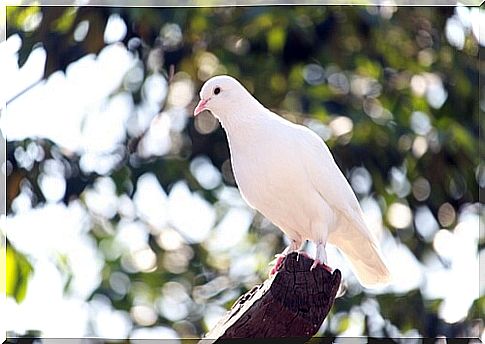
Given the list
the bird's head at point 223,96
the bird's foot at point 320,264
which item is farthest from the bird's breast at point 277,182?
the bird's foot at point 320,264

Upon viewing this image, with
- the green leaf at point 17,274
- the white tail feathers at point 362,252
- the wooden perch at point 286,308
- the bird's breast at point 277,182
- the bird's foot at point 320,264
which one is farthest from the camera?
the green leaf at point 17,274

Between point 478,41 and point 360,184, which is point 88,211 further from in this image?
point 478,41

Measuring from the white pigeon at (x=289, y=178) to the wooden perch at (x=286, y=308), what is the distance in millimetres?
250

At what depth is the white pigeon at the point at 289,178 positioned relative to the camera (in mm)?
2273

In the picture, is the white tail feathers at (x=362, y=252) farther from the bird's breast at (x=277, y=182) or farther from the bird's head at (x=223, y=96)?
the bird's head at (x=223, y=96)

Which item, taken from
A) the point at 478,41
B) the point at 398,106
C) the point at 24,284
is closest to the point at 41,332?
the point at 24,284

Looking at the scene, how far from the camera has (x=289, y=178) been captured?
7.45ft

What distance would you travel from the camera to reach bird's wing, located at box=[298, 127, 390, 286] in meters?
2.32

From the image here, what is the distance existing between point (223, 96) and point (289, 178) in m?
0.25

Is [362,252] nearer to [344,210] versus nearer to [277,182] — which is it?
[344,210]

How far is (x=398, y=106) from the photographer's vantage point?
11.5 ft

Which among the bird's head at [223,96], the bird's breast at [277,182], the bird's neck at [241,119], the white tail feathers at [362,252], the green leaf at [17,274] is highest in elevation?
the bird's head at [223,96]

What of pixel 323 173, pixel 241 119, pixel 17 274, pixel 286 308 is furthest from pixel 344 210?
pixel 17 274

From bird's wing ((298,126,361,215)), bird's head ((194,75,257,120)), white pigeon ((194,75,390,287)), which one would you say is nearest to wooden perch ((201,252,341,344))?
white pigeon ((194,75,390,287))
